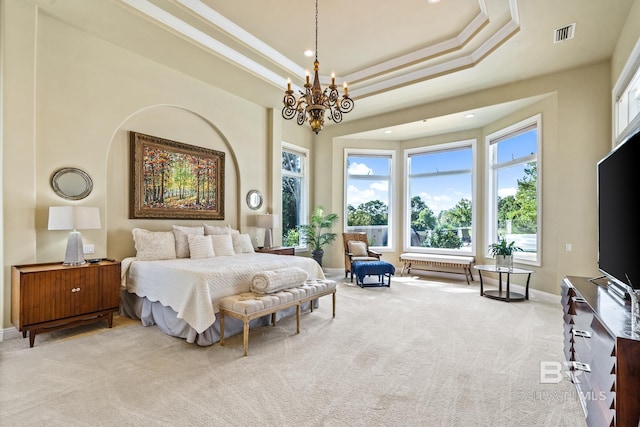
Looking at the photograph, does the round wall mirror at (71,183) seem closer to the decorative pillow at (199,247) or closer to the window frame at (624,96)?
the decorative pillow at (199,247)

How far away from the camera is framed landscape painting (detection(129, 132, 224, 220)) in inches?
181

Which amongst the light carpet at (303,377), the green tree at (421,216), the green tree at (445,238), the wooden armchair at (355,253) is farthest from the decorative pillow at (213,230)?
the green tree at (445,238)

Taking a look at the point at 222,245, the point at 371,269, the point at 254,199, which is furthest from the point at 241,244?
the point at 371,269

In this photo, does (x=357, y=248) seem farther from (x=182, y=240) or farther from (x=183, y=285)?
(x=183, y=285)

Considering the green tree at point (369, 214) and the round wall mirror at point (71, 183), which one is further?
the green tree at point (369, 214)

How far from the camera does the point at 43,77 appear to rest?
3670 millimetres

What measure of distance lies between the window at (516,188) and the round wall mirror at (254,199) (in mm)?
4862

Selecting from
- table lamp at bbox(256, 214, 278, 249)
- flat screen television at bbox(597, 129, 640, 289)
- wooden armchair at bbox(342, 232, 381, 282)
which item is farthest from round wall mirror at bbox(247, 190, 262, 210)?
flat screen television at bbox(597, 129, 640, 289)

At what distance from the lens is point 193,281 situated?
128 inches

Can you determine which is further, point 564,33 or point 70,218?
point 564,33

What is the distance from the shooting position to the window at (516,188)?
18.5 ft

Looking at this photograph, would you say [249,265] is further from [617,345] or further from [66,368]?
[617,345]

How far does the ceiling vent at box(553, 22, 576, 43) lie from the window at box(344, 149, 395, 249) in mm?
4253

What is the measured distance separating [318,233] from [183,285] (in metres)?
4.56
